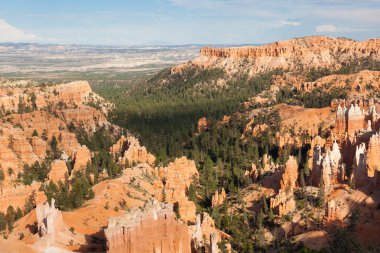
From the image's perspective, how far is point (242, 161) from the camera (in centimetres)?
10000

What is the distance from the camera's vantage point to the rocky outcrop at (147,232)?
43.5 metres

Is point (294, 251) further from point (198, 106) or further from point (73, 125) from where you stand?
point (198, 106)

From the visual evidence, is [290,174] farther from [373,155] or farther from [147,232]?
[147,232]

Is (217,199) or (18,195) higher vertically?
(18,195)

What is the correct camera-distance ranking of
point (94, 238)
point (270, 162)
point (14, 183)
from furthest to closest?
point (270, 162) → point (14, 183) → point (94, 238)

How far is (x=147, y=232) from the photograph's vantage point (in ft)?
146

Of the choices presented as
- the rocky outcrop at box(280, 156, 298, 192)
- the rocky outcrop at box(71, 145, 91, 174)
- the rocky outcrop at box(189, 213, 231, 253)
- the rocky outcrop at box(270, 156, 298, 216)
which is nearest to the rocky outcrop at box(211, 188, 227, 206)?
the rocky outcrop at box(270, 156, 298, 216)

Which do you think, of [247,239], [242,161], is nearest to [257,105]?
[242,161]

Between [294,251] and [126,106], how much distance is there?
381 feet

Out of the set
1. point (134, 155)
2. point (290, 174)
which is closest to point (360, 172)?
point (290, 174)

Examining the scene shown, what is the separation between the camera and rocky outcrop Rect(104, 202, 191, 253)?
4350 cm

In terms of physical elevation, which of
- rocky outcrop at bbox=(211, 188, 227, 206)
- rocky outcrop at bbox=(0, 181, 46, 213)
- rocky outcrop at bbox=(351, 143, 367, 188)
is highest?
rocky outcrop at bbox=(351, 143, 367, 188)

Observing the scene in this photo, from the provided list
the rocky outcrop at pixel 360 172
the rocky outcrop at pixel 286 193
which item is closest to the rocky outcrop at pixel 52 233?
the rocky outcrop at pixel 286 193

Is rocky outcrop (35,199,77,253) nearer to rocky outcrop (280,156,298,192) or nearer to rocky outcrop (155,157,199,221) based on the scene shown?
rocky outcrop (155,157,199,221)
